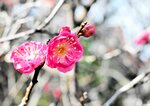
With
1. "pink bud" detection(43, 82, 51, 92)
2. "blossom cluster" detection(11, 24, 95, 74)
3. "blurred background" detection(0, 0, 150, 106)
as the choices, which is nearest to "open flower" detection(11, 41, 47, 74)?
"blossom cluster" detection(11, 24, 95, 74)

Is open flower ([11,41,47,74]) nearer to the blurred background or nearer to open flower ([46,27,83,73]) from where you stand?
open flower ([46,27,83,73])

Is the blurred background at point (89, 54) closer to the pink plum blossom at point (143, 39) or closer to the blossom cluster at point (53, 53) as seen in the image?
the pink plum blossom at point (143, 39)

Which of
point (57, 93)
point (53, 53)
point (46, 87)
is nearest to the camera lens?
point (53, 53)

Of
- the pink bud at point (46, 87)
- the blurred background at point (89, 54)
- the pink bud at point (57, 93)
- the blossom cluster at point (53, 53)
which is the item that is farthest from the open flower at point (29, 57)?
the pink bud at point (46, 87)

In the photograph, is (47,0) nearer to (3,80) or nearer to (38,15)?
(38,15)

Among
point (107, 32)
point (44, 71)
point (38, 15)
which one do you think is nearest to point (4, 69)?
point (44, 71)

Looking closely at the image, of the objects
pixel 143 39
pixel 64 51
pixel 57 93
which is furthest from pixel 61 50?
pixel 143 39

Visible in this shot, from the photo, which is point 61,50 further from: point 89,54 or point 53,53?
point 89,54
